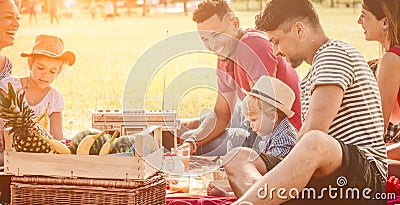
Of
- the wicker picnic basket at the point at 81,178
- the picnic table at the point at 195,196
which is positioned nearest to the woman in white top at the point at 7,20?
the picnic table at the point at 195,196

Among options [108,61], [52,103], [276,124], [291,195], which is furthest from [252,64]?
[108,61]

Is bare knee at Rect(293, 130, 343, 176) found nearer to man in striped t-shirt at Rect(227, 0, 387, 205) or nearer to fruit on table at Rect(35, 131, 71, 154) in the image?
man in striped t-shirt at Rect(227, 0, 387, 205)

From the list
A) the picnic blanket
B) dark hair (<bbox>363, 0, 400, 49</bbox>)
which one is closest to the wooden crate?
the picnic blanket

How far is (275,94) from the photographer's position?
12.3 ft

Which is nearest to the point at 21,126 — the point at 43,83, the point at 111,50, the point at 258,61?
the point at 43,83

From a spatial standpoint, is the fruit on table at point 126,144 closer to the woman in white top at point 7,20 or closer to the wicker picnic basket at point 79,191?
the wicker picnic basket at point 79,191

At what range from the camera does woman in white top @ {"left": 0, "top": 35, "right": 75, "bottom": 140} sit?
434 centimetres

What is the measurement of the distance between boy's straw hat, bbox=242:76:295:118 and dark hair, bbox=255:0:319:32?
1.19 ft

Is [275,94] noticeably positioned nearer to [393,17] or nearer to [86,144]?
[393,17]

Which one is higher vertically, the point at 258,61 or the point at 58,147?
the point at 258,61

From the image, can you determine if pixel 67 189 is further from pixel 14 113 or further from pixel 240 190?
pixel 240 190

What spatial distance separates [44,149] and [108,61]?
5.72 metres

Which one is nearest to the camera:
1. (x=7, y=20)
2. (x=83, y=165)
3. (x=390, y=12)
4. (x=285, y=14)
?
(x=83, y=165)

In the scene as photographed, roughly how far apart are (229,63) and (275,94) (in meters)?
0.91
